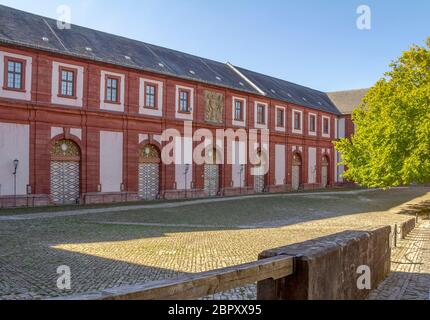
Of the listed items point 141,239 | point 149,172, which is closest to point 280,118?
point 149,172

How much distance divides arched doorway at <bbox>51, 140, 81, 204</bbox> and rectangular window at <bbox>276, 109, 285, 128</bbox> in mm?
20617

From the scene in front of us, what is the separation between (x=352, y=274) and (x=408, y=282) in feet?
8.08

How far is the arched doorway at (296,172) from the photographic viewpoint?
41.8 metres

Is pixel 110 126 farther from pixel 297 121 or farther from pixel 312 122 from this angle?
pixel 312 122

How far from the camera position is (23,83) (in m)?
22.5

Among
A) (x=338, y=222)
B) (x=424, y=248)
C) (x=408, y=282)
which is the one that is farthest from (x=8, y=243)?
(x=338, y=222)

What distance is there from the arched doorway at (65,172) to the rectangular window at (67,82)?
9.18 feet

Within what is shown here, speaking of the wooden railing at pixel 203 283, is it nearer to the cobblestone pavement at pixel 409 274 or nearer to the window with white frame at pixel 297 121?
the cobblestone pavement at pixel 409 274

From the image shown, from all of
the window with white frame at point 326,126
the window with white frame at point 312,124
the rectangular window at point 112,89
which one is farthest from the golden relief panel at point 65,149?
the window with white frame at point 326,126

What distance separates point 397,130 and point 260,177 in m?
18.6

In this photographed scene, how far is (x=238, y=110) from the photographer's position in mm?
35688

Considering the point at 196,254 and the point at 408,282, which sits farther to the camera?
the point at 196,254

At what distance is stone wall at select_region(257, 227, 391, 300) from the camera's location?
4621 millimetres

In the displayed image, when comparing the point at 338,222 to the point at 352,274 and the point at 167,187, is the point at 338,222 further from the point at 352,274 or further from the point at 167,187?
the point at 167,187
